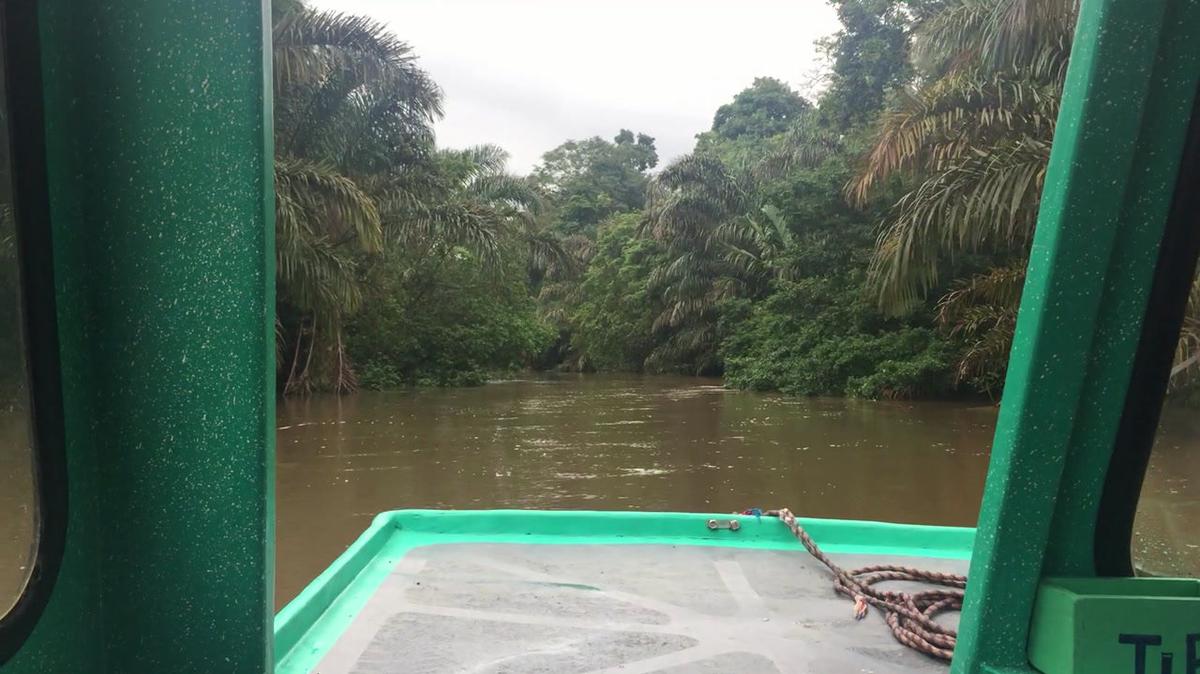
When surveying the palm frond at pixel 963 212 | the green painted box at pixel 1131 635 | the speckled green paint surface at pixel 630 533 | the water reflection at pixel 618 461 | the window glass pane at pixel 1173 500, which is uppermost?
the palm frond at pixel 963 212

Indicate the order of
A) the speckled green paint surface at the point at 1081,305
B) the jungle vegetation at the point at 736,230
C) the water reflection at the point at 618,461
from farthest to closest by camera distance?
1. the jungle vegetation at the point at 736,230
2. the water reflection at the point at 618,461
3. the speckled green paint surface at the point at 1081,305

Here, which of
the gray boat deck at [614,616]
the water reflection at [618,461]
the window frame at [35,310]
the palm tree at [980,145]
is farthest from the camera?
the palm tree at [980,145]

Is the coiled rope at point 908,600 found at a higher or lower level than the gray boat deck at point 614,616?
higher

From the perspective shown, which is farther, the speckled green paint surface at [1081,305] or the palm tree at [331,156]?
the palm tree at [331,156]

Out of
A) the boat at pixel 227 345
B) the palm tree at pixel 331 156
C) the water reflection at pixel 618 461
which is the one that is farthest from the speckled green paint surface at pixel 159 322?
the palm tree at pixel 331 156

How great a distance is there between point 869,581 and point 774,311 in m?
17.8

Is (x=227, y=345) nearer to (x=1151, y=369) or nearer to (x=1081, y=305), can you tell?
(x=1081, y=305)

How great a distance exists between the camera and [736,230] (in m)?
22.6

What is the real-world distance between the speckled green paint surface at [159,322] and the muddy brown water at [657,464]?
1.26m

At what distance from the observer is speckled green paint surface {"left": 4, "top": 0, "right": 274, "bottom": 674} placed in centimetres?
99

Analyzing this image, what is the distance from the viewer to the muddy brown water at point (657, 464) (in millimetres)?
4734

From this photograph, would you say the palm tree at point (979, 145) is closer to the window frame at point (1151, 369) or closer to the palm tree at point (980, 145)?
the palm tree at point (980, 145)

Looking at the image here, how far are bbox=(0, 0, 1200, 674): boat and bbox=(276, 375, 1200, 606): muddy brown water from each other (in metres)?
0.16

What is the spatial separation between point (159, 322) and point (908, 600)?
5.80 ft
